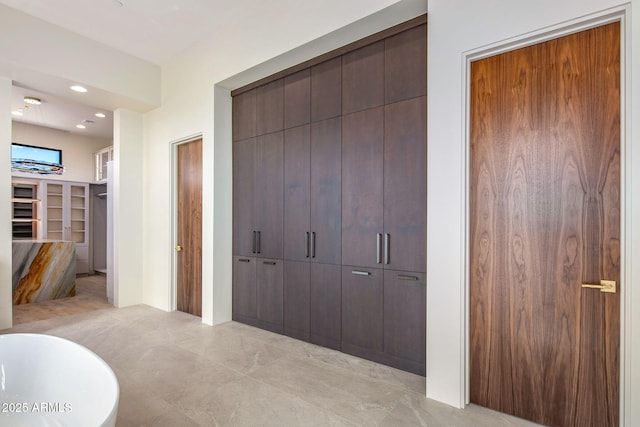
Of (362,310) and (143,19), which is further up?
(143,19)

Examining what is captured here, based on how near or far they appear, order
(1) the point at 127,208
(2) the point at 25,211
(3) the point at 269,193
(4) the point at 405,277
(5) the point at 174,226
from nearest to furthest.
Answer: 1. (4) the point at 405,277
2. (3) the point at 269,193
3. (5) the point at 174,226
4. (1) the point at 127,208
5. (2) the point at 25,211

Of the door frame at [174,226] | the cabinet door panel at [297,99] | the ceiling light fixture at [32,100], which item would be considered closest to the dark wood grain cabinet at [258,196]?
the cabinet door panel at [297,99]

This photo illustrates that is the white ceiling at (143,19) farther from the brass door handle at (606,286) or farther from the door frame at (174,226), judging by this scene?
the brass door handle at (606,286)

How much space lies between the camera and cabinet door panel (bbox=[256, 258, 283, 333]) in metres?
3.71

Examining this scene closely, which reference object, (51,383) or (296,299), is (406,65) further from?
(51,383)

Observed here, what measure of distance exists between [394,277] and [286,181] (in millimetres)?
1537

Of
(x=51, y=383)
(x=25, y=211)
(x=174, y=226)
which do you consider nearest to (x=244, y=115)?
(x=174, y=226)

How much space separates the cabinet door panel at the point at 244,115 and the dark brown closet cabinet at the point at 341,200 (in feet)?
0.06

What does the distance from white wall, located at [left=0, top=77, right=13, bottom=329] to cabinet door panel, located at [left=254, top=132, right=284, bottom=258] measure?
282 centimetres

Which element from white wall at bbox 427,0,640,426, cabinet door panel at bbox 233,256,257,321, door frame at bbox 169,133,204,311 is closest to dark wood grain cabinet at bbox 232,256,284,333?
cabinet door panel at bbox 233,256,257,321

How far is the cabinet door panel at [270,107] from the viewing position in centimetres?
371

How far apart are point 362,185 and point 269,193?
1.21 metres

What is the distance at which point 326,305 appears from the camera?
130 inches

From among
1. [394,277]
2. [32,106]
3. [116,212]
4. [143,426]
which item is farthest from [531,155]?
[32,106]
